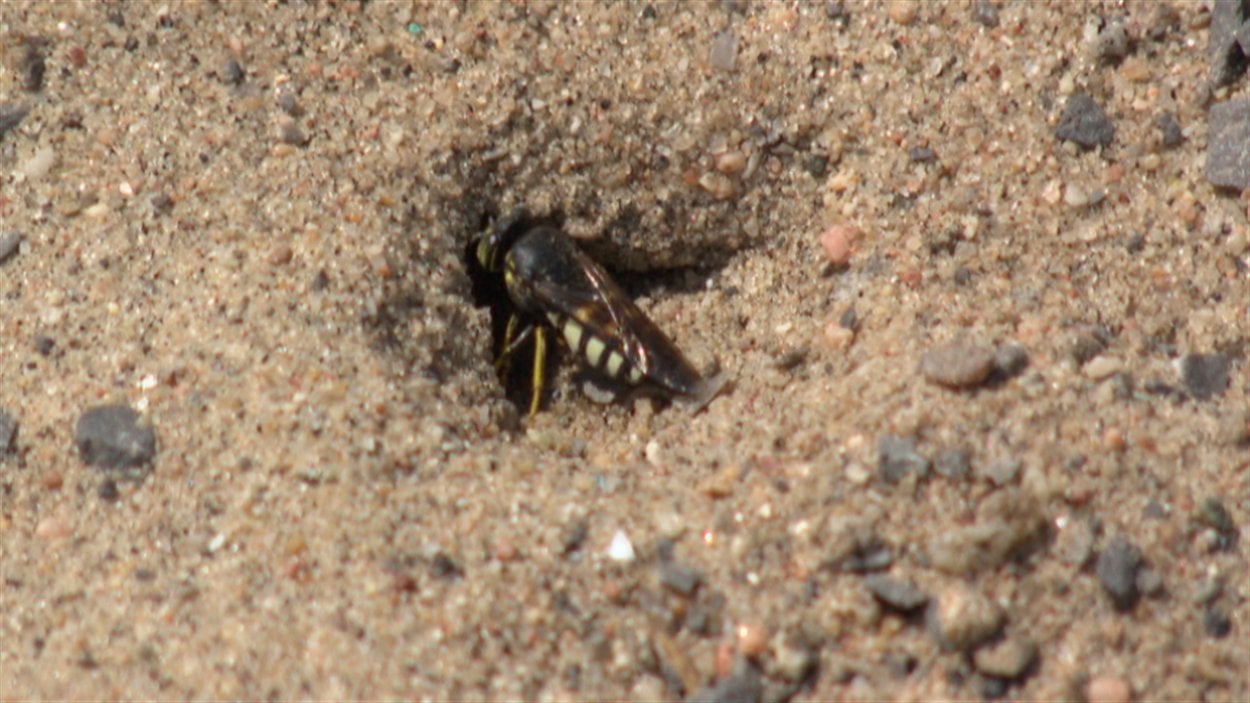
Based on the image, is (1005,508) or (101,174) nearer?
(1005,508)

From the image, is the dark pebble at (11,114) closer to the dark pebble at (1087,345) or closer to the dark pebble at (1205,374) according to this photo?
the dark pebble at (1087,345)

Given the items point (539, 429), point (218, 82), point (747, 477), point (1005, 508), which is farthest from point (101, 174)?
point (1005, 508)

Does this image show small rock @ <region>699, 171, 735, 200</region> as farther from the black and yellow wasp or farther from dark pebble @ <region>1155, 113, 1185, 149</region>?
dark pebble @ <region>1155, 113, 1185, 149</region>

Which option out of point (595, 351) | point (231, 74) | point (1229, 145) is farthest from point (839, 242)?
point (231, 74)

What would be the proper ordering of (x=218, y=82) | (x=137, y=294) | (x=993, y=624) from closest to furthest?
1. (x=993, y=624)
2. (x=137, y=294)
3. (x=218, y=82)

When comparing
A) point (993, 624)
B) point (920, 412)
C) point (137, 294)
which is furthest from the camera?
point (137, 294)

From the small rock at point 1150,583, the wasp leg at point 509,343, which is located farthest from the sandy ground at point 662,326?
the wasp leg at point 509,343

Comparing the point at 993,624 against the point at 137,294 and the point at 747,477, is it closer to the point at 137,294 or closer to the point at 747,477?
the point at 747,477

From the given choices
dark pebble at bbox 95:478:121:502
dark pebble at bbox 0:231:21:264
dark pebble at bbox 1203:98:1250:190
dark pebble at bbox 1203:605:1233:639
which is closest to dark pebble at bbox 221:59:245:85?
dark pebble at bbox 0:231:21:264
